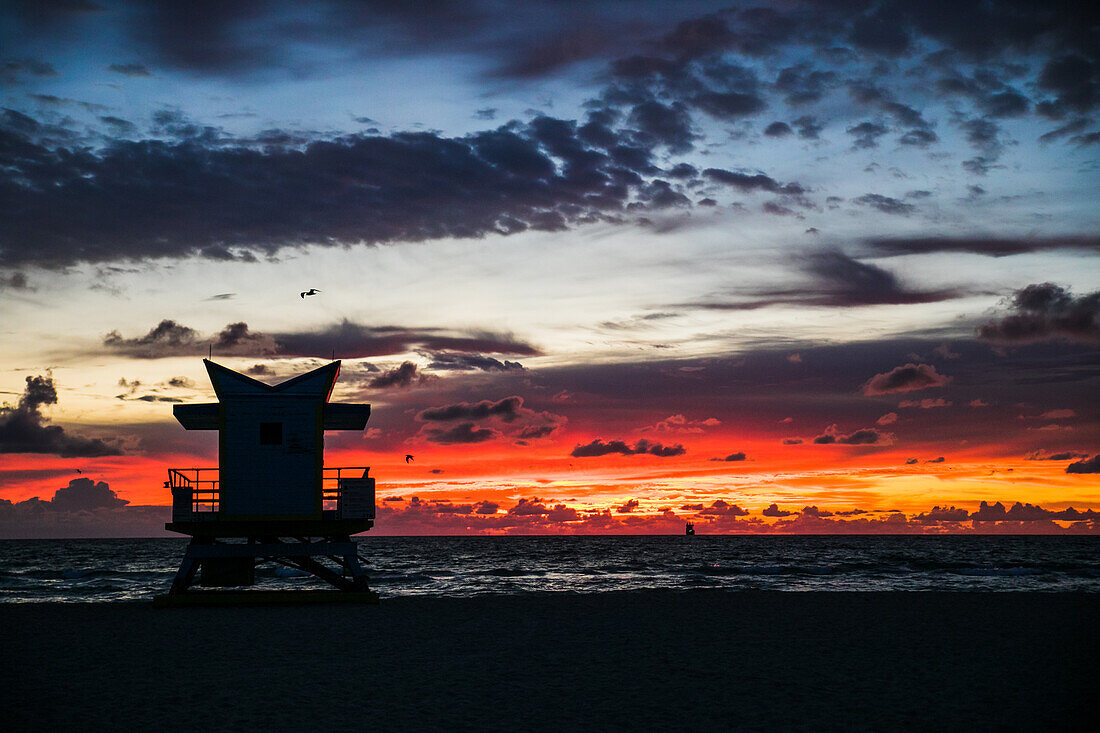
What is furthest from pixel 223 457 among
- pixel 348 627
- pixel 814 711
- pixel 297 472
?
pixel 814 711

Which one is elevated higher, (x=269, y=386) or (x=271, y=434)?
(x=269, y=386)

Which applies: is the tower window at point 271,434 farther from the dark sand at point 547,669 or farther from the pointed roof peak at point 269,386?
the dark sand at point 547,669

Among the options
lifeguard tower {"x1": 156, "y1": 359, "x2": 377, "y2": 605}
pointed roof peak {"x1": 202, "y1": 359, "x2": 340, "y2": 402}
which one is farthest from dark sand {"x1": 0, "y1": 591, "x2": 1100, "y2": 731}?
pointed roof peak {"x1": 202, "y1": 359, "x2": 340, "y2": 402}

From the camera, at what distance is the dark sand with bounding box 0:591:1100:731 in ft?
41.0

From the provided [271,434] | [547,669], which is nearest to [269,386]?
[271,434]

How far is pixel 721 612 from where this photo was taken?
89.0 feet

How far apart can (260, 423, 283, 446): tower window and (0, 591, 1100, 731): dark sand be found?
5.15 meters

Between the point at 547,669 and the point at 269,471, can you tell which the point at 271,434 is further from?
the point at 547,669

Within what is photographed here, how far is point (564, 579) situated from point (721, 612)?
29077 mm

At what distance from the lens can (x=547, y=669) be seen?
1669 cm

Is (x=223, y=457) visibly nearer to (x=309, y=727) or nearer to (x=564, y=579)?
(x=309, y=727)

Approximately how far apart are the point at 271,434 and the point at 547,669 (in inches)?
534

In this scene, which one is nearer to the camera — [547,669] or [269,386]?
[547,669]

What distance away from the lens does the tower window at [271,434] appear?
1042 inches
